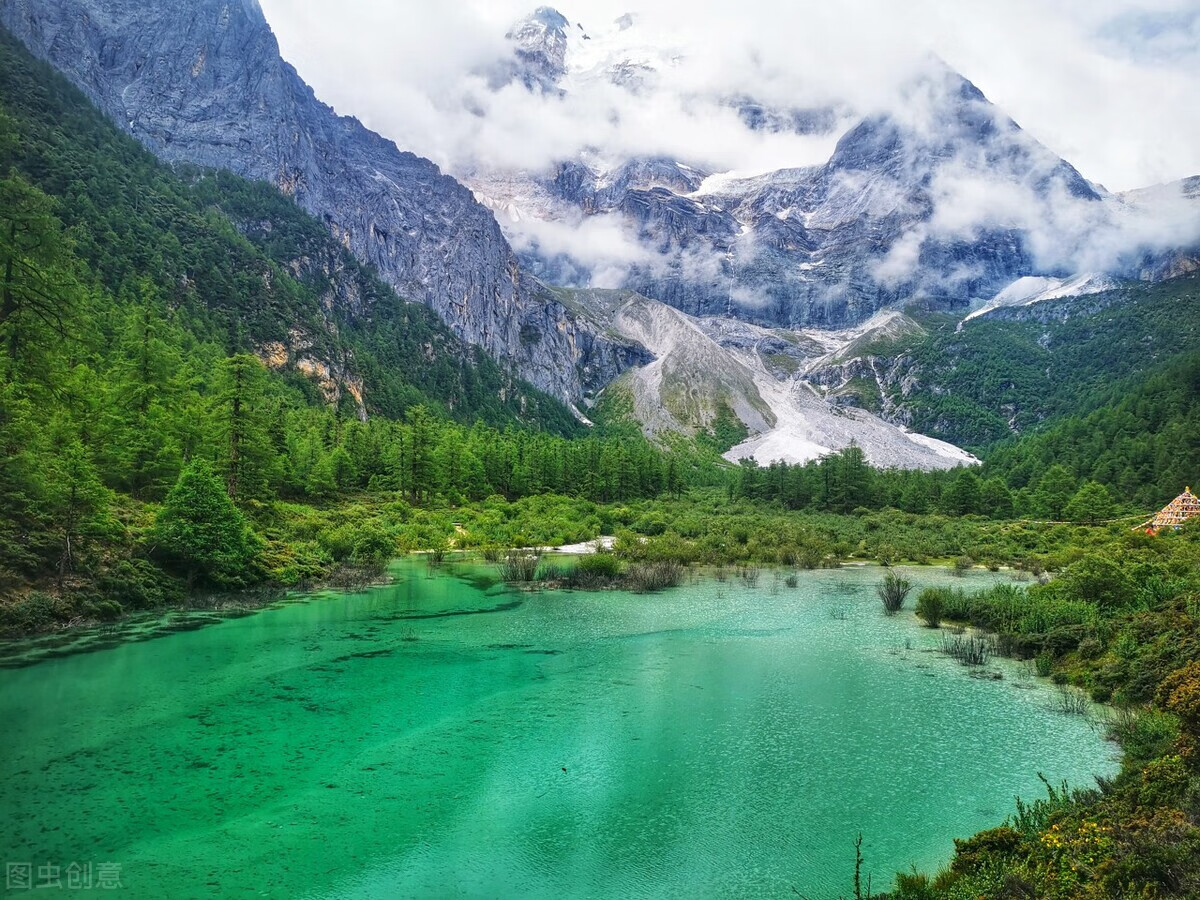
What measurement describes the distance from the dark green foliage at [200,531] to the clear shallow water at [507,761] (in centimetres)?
756

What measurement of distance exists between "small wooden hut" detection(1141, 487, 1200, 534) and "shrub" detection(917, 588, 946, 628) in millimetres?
40787

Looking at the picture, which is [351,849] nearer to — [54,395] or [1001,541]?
[54,395]

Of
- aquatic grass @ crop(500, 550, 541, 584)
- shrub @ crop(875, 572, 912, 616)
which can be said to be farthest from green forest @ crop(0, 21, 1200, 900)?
shrub @ crop(875, 572, 912, 616)

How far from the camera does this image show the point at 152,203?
126 m

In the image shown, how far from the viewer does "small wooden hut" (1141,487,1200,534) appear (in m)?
66.4

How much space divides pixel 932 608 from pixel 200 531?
4078 centimetres

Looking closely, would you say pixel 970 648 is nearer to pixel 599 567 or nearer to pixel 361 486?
pixel 599 567

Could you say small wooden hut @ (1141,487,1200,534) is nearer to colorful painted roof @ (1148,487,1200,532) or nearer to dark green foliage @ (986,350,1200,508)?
colorful painted roof @ (1148,487,1200,532)

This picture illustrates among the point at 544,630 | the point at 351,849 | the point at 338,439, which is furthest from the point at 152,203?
the point at 351,849

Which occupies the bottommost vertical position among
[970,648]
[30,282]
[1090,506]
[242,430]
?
[970,648]

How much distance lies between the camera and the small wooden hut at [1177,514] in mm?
66363

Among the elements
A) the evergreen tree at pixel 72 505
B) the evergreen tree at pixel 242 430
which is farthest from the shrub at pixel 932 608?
the evergreen tree at pixel 242 430

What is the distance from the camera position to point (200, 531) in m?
37.6

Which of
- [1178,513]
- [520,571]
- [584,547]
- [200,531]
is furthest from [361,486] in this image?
[1178,513]
